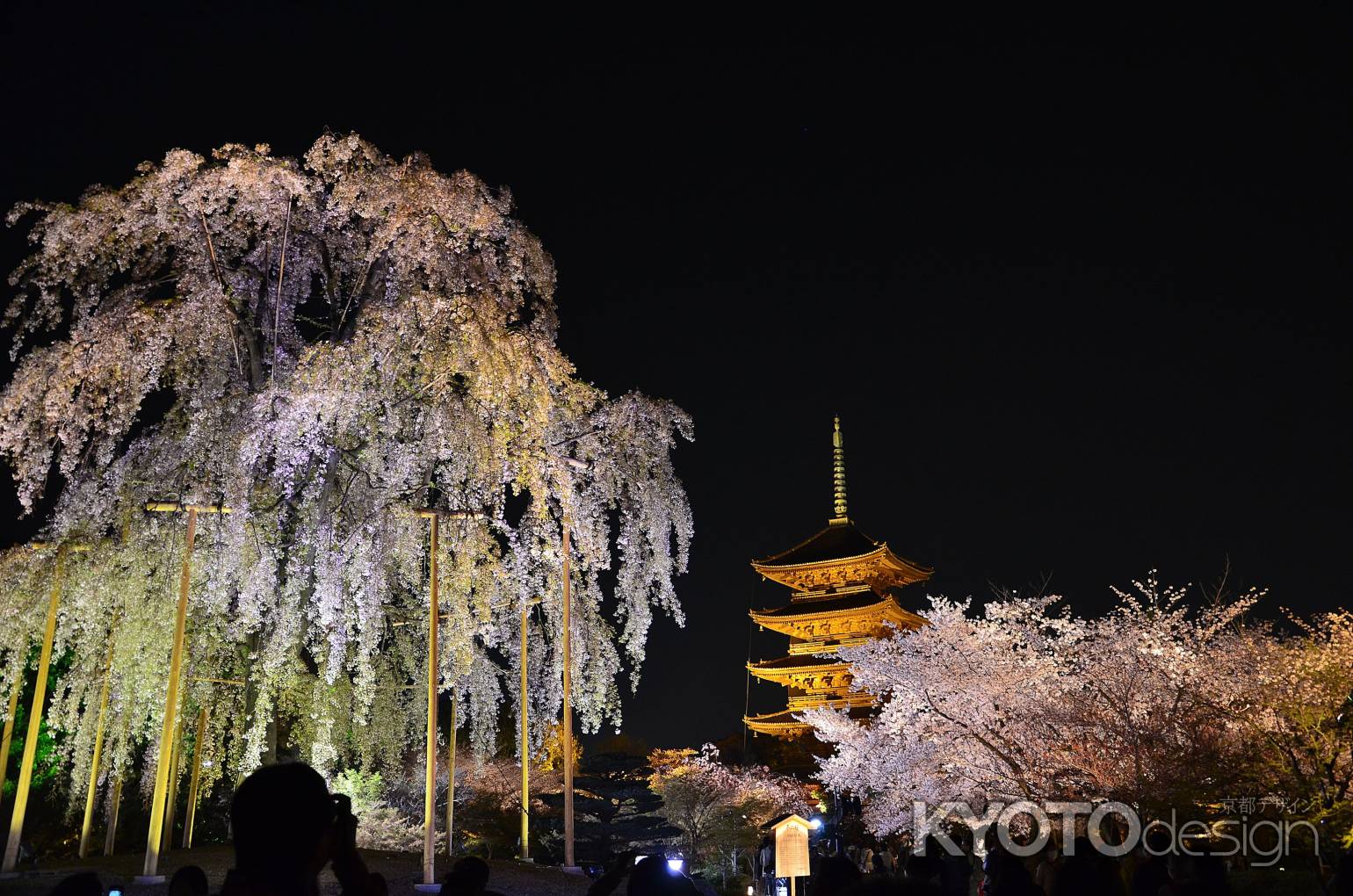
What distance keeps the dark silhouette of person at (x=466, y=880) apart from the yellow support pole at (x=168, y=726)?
27.3ft

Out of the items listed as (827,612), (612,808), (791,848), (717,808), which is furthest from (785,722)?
(791,848)

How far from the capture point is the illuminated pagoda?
134ft

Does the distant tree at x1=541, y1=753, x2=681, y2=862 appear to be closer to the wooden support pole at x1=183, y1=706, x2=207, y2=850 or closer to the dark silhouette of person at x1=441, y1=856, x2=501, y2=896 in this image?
the wooden support pole at x1=183, y1=706, x2=207, y2=850

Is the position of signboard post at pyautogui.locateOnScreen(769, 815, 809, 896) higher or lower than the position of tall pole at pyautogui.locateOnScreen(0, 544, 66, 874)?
lower

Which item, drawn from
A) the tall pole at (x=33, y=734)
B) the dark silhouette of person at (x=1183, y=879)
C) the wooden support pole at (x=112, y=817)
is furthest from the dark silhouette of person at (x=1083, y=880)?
the wooden support pole at (x=112, y=817)

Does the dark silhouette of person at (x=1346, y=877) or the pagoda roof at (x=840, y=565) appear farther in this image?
the pagoda roof at (x=840, y=565)

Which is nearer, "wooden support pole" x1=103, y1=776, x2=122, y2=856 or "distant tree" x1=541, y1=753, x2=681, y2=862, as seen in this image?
"wooden support pole" x1=103, y1=776, x2=122, y2=856

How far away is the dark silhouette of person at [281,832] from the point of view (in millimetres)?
2189

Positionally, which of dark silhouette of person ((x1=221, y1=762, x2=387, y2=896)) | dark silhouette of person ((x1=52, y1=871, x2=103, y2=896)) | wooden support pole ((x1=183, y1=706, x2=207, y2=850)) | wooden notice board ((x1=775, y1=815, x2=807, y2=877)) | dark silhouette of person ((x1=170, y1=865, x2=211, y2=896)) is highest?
wooden support pole ((x1=183, y1=706, x2=207, y2=850))

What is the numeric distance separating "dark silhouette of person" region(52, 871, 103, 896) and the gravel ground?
780 centimetres

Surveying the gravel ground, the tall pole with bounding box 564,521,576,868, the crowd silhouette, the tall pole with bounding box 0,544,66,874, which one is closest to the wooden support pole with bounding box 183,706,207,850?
the gravel ground

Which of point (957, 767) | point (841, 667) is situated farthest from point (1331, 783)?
point (841, 667)

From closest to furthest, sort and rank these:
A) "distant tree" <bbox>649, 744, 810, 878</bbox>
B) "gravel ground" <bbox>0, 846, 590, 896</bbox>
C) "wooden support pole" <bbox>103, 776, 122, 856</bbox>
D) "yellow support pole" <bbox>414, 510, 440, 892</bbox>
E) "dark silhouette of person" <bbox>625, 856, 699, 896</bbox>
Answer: "dark silhouette of person" <bbox>625, 856, 699, 896</bbox>, "gravel ground" <bbox>0, 846, 590, 896</bbox>, "yellow support pole" <bbox>414, 510, 440, 892</bbox>, "wooden support pole" <bbox>103, 776, 122, 856</bbox>, "distant tree" <bbox>649, 744, 810, 878</bbox>

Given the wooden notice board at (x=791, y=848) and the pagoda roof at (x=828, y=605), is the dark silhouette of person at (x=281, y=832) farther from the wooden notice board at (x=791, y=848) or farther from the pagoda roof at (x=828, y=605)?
the pagoda roof at (x=828, y=605)
